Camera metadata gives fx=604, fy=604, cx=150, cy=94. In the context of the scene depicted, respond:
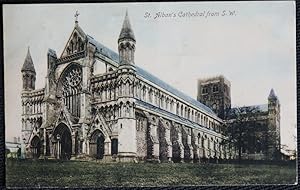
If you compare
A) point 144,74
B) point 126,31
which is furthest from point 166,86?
point 126,31

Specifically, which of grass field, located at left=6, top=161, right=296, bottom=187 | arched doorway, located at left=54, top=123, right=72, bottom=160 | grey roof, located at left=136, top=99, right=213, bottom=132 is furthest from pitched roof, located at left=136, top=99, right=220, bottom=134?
arched doorway, located at left=54, top=123, right=72, bottom=160

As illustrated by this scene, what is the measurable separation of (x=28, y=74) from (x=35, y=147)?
0.19 m

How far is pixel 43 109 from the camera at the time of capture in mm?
1573

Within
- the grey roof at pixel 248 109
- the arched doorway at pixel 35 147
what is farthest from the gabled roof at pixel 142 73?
the arched doorway at pixel 35 147

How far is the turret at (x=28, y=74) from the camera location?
1.53m

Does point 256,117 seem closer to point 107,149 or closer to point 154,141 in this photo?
point 154,141

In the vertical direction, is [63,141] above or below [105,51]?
below

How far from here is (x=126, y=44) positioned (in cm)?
153

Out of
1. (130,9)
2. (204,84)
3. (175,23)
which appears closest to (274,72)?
(204,84)

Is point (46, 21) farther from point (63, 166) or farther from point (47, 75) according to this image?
point (63, 166)

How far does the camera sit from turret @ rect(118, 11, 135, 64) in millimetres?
1527

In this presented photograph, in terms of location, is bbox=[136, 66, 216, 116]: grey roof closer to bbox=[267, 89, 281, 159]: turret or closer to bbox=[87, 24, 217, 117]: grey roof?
bbox=[87, 24, 217, 117]: grey roof

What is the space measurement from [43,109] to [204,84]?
1.39ft

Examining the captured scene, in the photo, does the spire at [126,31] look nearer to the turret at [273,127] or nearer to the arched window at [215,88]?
the arched window at [215,88]
